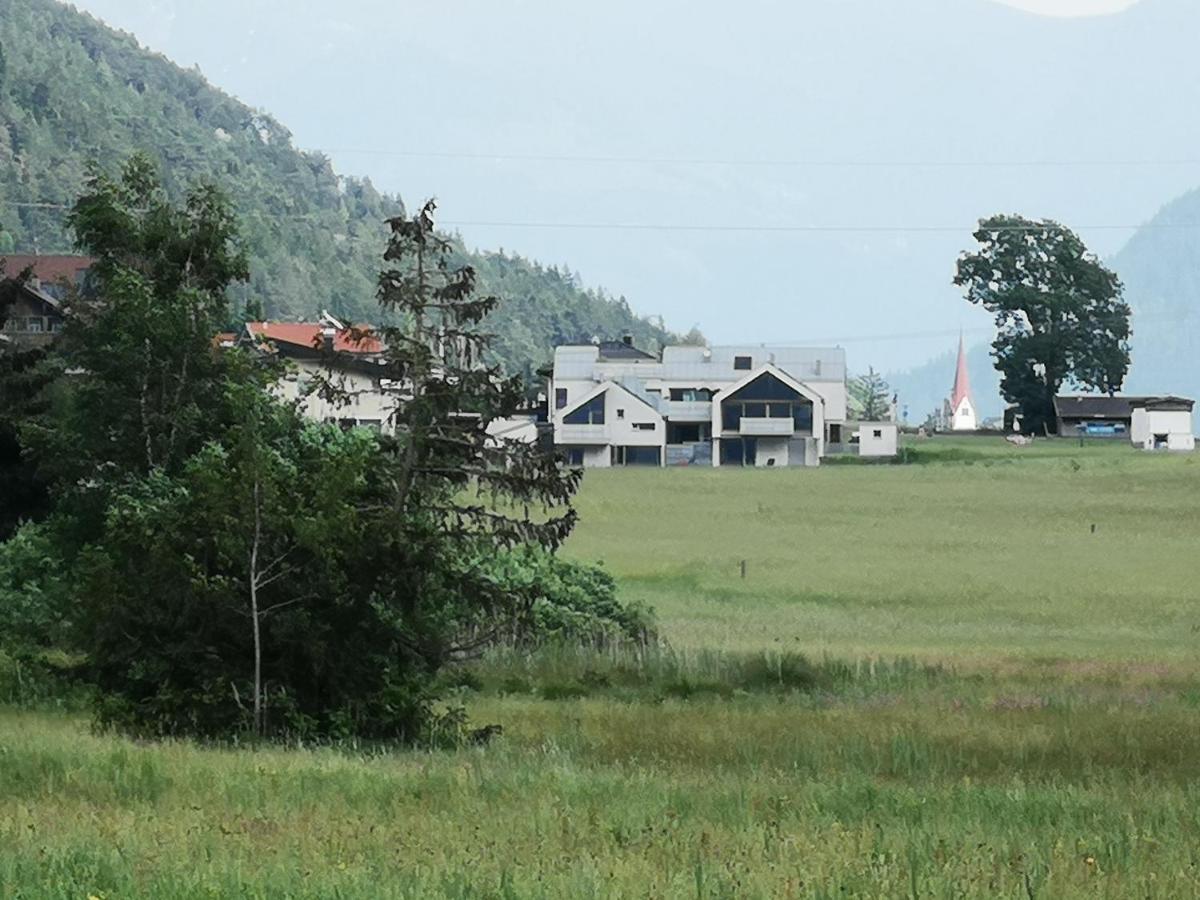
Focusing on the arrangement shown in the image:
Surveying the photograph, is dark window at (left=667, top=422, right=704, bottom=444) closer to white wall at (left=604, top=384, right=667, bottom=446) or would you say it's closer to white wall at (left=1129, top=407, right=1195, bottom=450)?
white wall at (left=604, top=384, right=667, bottom=446)

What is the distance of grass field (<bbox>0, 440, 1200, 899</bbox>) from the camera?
965 cm

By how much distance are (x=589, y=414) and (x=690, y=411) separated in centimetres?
733

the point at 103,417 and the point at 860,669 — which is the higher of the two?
the point at 103,417

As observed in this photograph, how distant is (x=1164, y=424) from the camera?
147 metres

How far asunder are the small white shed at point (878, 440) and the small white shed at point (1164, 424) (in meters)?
22.1

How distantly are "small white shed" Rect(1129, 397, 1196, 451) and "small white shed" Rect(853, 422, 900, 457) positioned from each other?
22.1 meters

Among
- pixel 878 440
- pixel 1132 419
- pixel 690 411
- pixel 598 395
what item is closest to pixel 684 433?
pixel 690 411

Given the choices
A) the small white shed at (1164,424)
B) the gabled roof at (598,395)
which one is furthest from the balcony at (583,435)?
the small white shed at (1164,424)

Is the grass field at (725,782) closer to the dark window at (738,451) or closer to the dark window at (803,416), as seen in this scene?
the dark window at (803,416)

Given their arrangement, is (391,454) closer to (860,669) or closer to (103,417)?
(103,417)

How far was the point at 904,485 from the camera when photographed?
9975 centimetres

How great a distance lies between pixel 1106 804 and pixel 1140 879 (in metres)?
4.31

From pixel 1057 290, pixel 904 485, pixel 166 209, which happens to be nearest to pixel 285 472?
pixel 166 209

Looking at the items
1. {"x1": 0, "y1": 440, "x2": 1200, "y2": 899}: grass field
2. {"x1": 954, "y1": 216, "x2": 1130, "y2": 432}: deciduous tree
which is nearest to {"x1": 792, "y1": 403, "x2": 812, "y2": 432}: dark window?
{"x1": 954, "y1": 216, "x2": 1130, "y2": 432}: deciduous tree
